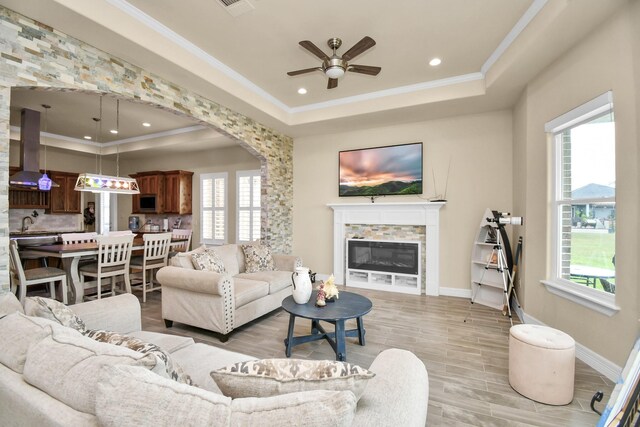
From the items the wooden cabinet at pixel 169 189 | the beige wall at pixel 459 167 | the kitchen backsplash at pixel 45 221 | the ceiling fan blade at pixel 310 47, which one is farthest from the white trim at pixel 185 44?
the kitchen backsplash at pixel 45 221

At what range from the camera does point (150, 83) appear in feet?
11.1

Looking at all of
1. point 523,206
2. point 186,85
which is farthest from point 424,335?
point 186,85

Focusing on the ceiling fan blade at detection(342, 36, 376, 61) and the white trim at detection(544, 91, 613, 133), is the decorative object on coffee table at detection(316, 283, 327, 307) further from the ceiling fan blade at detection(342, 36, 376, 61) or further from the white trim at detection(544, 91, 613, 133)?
the white trim at detection(544, 91, 613, 133)

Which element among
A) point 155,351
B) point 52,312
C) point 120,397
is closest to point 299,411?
point 120,397

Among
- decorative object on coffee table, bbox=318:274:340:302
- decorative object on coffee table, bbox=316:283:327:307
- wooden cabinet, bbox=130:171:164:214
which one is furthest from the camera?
wooden cabinet, bbox=130:171:164:214

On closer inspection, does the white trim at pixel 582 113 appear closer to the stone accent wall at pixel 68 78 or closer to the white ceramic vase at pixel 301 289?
the white ceramic vase at pixel 301 289

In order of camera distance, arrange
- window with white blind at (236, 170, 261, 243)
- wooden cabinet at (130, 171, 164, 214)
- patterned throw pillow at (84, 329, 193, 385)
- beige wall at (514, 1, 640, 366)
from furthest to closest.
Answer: wooden cabinet at (130, 171, 164, 214)
window with white blind at (236, 170, 261, 243)
beige wall at (514, 1, 640, 366)
patterned throw pillow at (84, 329, 193, 385)

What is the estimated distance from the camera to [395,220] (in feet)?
16.9

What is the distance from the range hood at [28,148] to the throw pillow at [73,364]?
5.04 m

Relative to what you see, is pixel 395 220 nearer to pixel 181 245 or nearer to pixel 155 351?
pixel 181 245

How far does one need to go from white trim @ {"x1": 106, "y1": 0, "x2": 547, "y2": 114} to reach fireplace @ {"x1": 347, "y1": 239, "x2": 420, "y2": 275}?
2.45 m

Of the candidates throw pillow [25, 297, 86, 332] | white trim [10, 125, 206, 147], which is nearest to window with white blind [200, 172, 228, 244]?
white trim [10, 125, 206, 147]

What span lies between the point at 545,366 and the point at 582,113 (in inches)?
89.0

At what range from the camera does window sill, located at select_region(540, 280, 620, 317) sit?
7.92 feet
